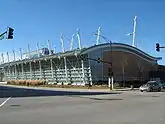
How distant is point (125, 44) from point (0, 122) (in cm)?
8527

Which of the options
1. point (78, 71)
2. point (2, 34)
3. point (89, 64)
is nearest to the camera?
point (2, 34)

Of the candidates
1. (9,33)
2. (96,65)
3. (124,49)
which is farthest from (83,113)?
(124,49)

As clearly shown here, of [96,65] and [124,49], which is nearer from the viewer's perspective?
[96,65]

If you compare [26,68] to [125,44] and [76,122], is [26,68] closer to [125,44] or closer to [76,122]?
[125,44]

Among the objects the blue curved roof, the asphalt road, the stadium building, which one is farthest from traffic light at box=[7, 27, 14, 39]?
the blue curved roof

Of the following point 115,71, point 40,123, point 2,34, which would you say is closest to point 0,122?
point 40,123

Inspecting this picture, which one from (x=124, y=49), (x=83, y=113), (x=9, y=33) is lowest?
(x=83, y=113)

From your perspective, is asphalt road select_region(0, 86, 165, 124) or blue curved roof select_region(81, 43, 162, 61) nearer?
asphalt road select_region(0, 86, 165, 124)

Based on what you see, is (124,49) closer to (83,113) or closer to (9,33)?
(9,33)

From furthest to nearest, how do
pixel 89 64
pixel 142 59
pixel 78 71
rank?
pixel 142 59, pixel 78 71, pixel 89 64

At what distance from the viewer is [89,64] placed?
90.2 meters

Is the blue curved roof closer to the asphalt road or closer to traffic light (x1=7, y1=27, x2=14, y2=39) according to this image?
traffic light (x1=7, y1=27, x2=14, y2=39)

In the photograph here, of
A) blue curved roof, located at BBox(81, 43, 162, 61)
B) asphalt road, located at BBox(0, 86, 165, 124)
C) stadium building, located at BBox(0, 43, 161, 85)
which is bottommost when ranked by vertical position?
asphalt road, located at BBox(0, 86, 165, 124)

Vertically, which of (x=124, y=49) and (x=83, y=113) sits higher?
(x=124, y=49)
